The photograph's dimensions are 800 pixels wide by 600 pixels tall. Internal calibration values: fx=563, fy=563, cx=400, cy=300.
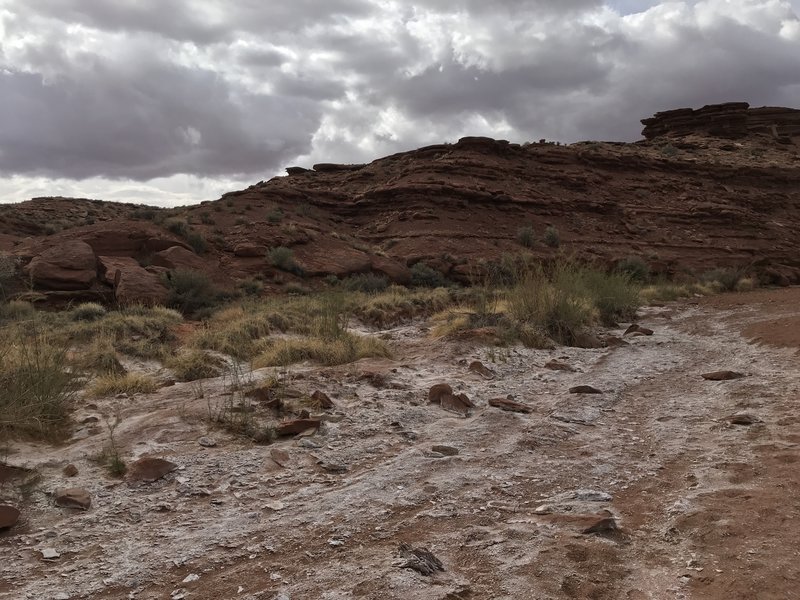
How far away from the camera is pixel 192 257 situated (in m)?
18.8

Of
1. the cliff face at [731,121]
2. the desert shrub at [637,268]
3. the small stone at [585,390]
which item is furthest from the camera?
the cliff face at [731,121]

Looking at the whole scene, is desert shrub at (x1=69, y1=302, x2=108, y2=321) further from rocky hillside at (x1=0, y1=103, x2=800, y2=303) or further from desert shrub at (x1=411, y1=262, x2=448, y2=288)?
desert shrub at (x1=411, y1=262, x2=448, y2=288)

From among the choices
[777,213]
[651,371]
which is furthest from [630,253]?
[651,371]

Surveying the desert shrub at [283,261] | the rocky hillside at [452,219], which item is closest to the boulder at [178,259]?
the rocky hillside at [452,219]

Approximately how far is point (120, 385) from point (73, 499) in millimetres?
2967

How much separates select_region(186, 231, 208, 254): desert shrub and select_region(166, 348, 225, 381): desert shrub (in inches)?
539

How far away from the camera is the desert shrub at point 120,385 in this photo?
604 cm

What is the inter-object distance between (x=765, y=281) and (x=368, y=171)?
70.3 ft

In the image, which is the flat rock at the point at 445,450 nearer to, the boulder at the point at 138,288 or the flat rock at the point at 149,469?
the flat rock at the point at 149,469

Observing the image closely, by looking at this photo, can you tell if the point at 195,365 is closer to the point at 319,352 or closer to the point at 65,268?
the point at 319,352

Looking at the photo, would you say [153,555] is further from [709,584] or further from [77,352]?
[77,352]

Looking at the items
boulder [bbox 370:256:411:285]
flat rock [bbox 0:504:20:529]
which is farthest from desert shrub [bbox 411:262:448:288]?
flat rock [bbox 0:504:20:529]

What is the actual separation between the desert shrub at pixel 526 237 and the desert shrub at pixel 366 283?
9590 millimetres

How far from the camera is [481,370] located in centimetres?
719
